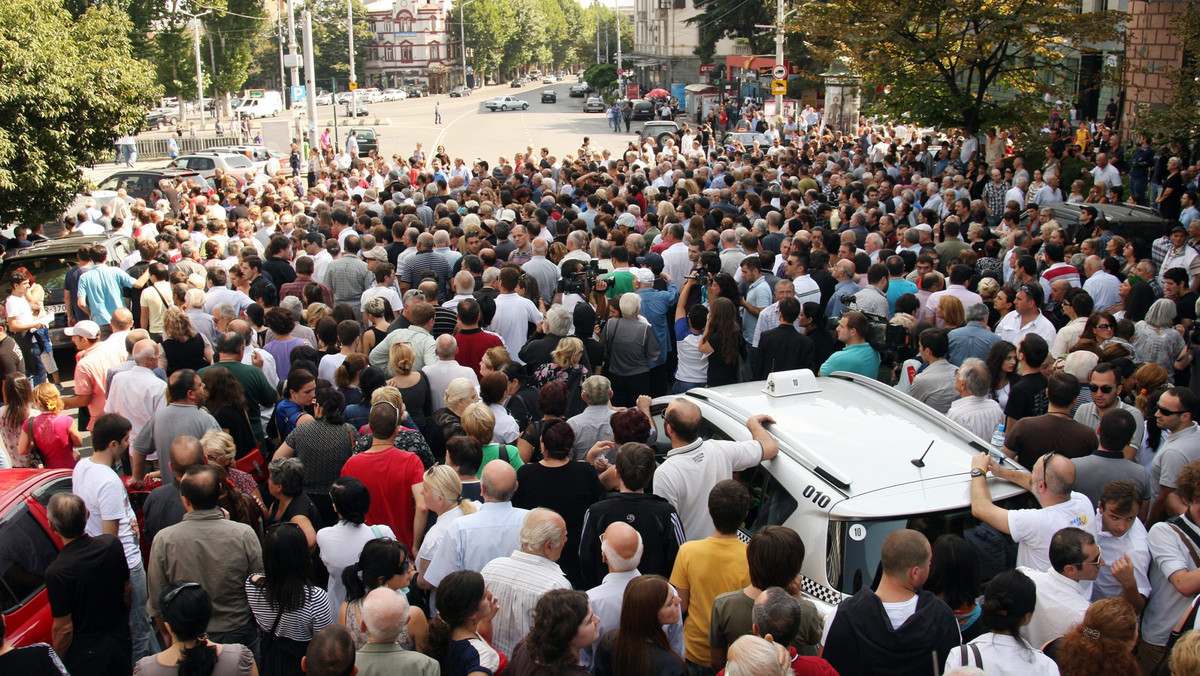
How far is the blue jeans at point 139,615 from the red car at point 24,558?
1.31 feet

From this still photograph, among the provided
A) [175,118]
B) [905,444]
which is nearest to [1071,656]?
[905,444]

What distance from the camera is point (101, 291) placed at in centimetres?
1088

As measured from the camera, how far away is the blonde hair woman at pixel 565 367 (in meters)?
7.43

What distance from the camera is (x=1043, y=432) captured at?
5898 millimetres

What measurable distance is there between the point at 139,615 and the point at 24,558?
657 mm

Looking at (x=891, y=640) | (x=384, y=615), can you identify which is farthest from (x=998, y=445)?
(x=384, y=615)

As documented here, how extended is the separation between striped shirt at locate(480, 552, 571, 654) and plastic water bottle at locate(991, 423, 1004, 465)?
241 cm

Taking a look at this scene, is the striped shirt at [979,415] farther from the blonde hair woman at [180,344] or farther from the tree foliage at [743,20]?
the tree foliage at [743,20]

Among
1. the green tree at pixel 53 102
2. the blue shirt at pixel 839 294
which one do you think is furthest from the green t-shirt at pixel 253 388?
the green tree at pixel 53 102

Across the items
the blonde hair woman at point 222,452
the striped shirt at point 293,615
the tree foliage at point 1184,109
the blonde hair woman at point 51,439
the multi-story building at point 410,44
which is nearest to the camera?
the striped shirt at point 293,615

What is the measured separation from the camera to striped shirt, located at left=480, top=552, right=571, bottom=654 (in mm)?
4535

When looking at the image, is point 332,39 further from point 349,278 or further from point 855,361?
point 855,361

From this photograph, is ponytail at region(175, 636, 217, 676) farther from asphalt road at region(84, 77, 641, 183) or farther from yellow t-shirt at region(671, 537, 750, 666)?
asphalt road at region(84, 77, 641, 183)

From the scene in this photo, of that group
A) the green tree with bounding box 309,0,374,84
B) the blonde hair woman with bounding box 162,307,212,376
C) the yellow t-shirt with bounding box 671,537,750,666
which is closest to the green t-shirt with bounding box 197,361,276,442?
the blonde hair woman with bounding box 162,307,212,376
